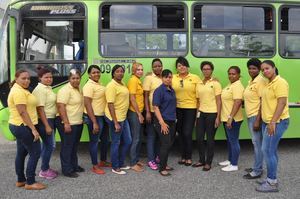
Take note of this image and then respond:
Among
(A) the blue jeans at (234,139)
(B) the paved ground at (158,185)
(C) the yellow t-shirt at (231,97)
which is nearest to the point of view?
(B) the paved ground at (158,185)

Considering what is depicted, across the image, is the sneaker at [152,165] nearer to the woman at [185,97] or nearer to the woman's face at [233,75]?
the woman at [185,97]

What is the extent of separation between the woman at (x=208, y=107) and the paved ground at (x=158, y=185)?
0.50 m

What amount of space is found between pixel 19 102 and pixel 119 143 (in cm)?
175

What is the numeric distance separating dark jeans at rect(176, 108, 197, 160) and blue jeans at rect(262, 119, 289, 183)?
1335 millimetres

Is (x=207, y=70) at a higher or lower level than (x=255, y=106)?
higher

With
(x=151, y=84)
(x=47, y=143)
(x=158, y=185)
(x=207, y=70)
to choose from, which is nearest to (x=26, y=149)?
(x=47, y=143)

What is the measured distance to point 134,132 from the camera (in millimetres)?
5801

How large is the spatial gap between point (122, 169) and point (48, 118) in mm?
1454

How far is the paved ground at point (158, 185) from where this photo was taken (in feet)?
15.6

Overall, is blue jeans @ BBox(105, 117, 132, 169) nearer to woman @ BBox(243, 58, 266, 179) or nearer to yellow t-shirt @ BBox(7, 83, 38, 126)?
yellow t-shirt @ BBox(7, 83, 38, 126)

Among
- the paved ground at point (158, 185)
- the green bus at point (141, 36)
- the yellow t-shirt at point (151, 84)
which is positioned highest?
the green bus at point (141, 36)

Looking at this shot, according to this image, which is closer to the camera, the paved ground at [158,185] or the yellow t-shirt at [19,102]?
the yellow t-shirt at [19,102]

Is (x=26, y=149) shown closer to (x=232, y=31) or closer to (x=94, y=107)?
(x=94, y=107)

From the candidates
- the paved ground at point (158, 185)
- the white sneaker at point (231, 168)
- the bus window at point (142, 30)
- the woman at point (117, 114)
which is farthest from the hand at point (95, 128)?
the white sneaker at point (231, 168)
